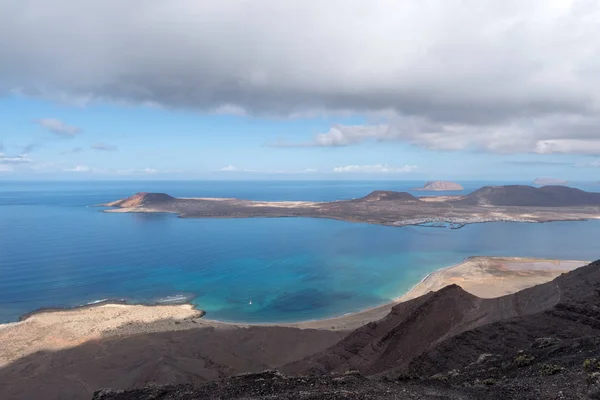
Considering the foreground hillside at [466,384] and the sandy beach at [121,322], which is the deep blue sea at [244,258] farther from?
the foreground hillside at [466,384]

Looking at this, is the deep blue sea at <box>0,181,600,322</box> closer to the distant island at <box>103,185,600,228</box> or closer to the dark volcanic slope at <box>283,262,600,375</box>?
the distant island at <box>103,185,600,228</box>

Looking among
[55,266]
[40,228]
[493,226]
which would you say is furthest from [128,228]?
[493,226]

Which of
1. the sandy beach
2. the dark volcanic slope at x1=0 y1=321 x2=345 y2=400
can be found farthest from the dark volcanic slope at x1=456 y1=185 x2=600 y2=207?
the dark volcanic slope at x1=0 y1=321 x2=345 y2=400

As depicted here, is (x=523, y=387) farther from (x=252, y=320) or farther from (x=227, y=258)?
(x=227, y=258)

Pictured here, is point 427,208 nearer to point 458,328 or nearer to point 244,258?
point 244,258

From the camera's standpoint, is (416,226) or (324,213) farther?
(324,213)

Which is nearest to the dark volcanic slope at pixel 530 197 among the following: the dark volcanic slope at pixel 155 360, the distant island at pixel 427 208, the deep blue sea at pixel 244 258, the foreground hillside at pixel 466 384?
the distant island at pixel 427 208
